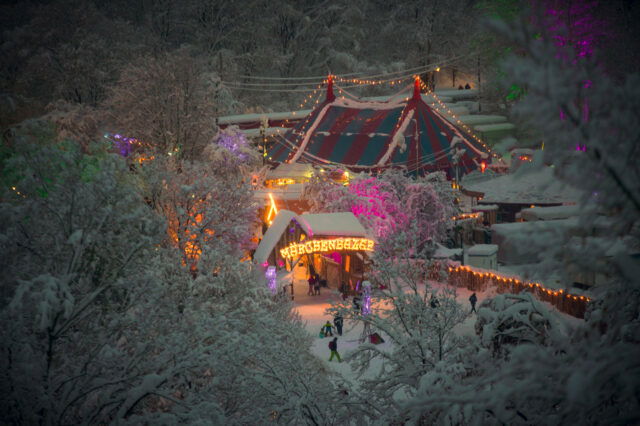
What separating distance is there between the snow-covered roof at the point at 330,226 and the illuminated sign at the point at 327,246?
302mm

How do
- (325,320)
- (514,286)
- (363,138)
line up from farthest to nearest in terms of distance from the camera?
(363,138) < (514,286) < (325,320)

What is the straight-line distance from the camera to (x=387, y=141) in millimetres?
30750

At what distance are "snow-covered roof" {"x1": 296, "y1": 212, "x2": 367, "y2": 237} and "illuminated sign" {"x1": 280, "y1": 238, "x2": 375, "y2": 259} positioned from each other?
0.99 feet

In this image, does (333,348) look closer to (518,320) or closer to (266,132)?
(518,320)

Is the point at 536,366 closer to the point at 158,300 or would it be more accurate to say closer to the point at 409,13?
the point at 158,300

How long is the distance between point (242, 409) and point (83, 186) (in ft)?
12.6

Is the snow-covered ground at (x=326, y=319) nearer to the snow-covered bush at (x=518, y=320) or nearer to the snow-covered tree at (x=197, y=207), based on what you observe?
the snow-covered tree at (x=197, y=207)

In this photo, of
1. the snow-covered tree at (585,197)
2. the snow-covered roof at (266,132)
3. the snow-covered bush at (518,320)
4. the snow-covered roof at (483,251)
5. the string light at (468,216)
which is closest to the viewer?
the snow-covered tree at (585,197)

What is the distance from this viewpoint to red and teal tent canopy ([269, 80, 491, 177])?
98.6 feet

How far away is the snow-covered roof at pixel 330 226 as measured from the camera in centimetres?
2055

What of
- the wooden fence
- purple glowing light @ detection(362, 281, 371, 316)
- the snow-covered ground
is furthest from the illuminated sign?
the wooden fence

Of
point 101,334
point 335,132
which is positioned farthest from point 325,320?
point 335,132

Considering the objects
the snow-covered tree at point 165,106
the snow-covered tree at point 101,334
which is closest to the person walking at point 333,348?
the snow-covered tree at point 101,334

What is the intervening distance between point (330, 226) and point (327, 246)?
84 centimetres
